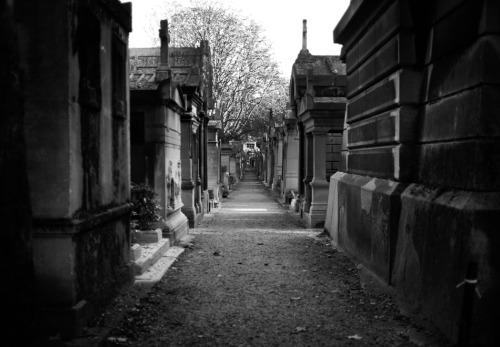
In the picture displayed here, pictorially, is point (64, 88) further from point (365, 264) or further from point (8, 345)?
point (365, 264)

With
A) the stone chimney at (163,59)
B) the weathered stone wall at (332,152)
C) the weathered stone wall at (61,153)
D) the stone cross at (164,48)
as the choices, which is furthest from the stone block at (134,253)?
the weathered stone wall at (332,152)

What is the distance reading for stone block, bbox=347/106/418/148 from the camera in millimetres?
5281

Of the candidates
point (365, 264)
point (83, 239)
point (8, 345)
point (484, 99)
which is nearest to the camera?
point (8, 345)

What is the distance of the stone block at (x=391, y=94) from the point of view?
5238mm

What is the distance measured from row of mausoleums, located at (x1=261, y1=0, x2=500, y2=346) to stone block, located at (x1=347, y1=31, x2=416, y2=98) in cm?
1

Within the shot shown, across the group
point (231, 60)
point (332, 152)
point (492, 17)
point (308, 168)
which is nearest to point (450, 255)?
point (492, 17)

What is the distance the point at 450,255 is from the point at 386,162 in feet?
7.32

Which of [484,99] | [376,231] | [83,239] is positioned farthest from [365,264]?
[83,239]

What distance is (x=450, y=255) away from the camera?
3.80 m

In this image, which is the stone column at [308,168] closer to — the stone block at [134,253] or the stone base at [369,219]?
the stone base at [369,219]

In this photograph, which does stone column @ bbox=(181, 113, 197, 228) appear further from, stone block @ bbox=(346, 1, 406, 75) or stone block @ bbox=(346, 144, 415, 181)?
stone block @ bbox=(346, 144, 415, 181)

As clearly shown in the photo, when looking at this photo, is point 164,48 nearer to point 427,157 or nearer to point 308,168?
point 308,168

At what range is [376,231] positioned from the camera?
5.84 m

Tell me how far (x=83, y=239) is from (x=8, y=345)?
1533 mm
